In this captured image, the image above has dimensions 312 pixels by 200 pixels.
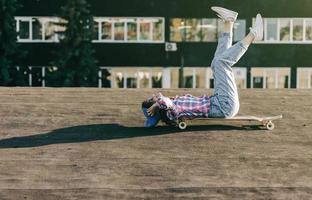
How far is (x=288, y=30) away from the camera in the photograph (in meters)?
37.4

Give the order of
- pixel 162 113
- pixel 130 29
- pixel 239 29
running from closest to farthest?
pixel 162 113, pixel 130 29, pixel 239 29

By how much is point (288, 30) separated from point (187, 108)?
28.5m

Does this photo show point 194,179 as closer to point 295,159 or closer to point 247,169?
point 247,169

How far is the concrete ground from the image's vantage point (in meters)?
7.27

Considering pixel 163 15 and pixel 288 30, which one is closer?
pixel 163 15

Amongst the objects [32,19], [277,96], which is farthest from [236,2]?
[277,96]

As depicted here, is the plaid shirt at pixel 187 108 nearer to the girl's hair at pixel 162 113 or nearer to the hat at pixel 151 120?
the girl's hair at pixel 162 113

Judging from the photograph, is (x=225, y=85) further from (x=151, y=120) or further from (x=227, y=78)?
(x=151, y=120)

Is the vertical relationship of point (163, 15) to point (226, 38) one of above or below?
above

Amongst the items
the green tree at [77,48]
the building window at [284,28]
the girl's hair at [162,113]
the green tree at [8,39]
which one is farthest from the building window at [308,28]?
the girl's hair at [162,113]

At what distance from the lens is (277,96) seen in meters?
14.3

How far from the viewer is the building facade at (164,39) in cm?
3675

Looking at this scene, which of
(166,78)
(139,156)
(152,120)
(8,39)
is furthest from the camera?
(166,78)

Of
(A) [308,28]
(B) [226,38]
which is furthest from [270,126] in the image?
(A) [308,28]
